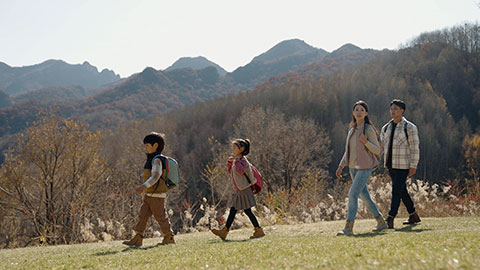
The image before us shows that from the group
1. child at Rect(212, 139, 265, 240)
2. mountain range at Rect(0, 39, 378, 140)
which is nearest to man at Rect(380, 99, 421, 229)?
child at Rect(212, 139, 265, 240)

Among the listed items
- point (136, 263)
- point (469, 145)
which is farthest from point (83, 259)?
point (469, 145)

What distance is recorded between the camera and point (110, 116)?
112 m

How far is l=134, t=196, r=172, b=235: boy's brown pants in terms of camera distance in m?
6.35

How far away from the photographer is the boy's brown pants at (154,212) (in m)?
6.35

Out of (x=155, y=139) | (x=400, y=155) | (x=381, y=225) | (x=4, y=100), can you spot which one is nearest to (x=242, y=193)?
(x=155, y=139)

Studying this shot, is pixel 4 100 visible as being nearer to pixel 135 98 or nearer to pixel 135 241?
pixel 135 98

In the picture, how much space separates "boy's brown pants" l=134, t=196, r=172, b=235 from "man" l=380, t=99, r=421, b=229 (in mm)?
3922

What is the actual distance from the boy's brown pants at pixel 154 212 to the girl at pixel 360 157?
2.88 m

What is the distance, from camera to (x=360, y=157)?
6223 mm

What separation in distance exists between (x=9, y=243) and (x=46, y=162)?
17.2ft

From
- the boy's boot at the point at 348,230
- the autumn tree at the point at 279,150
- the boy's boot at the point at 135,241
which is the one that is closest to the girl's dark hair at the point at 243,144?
the boy's boot at the point at 348,230

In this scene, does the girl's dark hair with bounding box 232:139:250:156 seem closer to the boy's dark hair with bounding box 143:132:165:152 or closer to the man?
the boy's dark hair with bounding box 143:132:165:152

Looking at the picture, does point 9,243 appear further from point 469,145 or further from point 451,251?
point 469,145

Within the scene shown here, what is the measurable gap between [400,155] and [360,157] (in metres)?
1.09
